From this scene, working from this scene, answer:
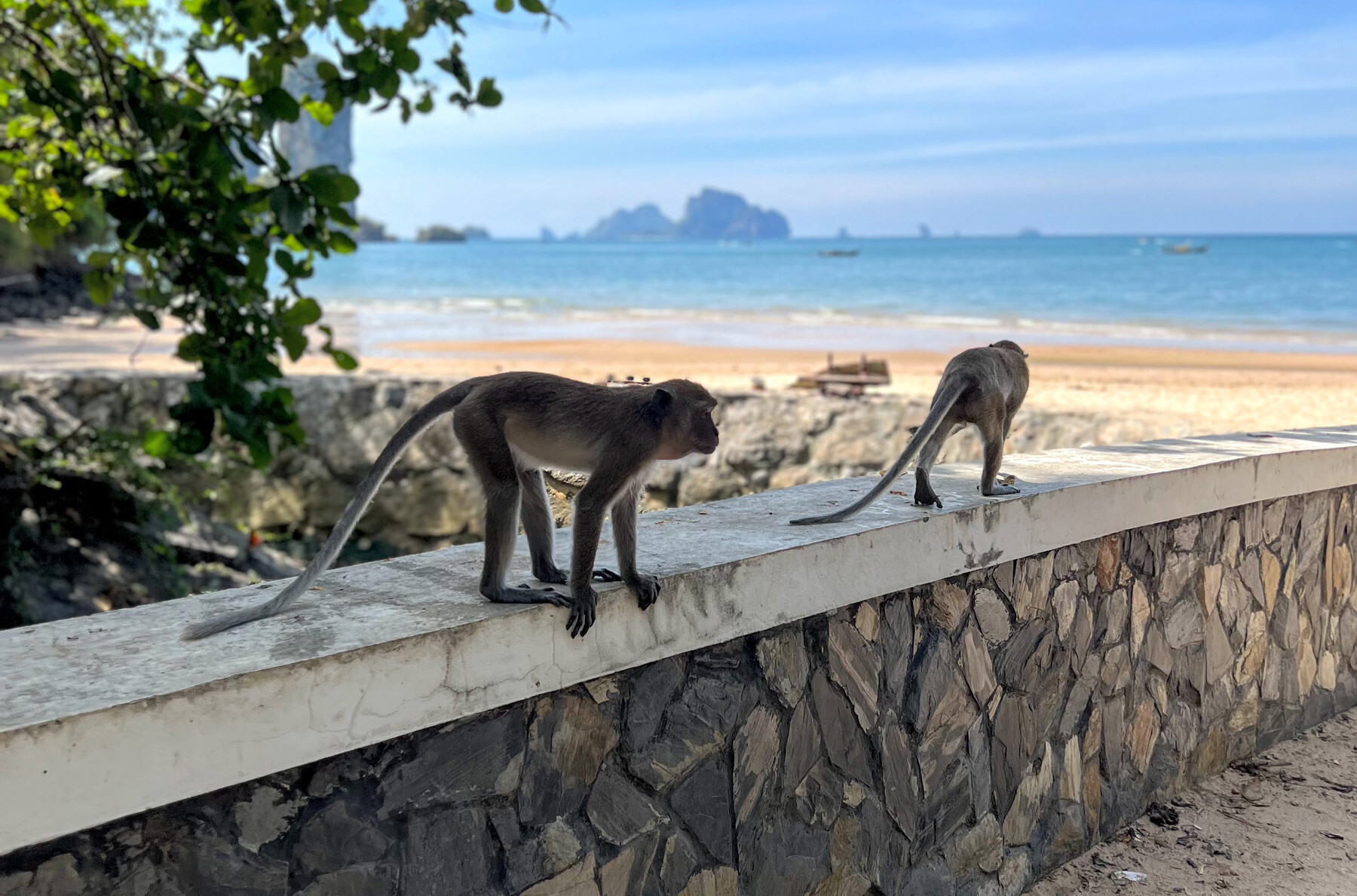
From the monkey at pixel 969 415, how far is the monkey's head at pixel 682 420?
94 centimetres

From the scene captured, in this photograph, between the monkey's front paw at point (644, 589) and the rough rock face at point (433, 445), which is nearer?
the monkey's front paw at point (644, 589)

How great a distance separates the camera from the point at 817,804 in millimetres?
2971

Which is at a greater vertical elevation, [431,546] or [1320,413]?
[1320,413]

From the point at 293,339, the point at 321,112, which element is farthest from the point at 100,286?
the point at 321,112

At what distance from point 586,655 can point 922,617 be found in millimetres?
1211

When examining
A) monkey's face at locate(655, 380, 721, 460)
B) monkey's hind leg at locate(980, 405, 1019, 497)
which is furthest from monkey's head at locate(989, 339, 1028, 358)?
monkey's face at locate(655, 380, 721, 460)

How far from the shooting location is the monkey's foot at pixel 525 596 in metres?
2.39

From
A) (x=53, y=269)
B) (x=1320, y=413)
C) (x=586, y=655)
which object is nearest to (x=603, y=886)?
(x=586, y=655)

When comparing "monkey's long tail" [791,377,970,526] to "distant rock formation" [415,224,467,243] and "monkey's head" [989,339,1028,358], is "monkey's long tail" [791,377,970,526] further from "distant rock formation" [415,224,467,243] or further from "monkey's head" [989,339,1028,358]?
"distant rock formation" [415,224,467,243]

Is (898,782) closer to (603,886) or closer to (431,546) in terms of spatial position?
(603,886)

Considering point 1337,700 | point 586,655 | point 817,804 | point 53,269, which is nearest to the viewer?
point 586,655

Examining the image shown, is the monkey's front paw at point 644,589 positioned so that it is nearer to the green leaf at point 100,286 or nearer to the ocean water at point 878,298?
the green leaf at point 100,286

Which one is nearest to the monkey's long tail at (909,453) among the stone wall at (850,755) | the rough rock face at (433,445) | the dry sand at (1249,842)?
the stone wall at (850,755)

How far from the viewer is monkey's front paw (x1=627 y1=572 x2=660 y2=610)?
2.50 metres
